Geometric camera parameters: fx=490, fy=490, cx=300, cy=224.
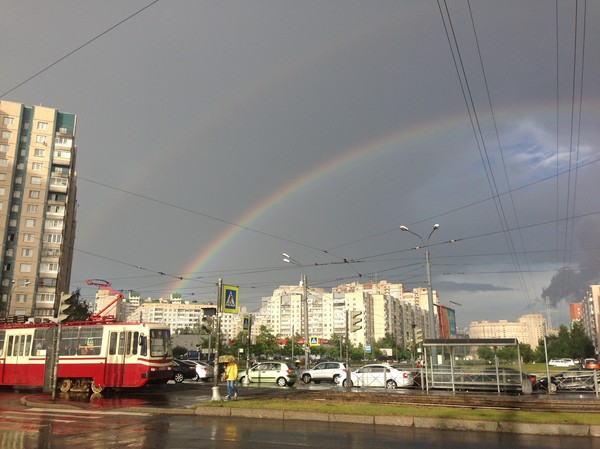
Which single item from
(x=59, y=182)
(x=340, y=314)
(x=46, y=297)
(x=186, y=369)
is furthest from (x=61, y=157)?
(x=340, y=314)

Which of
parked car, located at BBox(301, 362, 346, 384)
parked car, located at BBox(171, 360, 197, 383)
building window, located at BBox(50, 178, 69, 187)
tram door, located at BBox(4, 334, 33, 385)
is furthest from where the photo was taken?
building window, located at BBox(50, 178, 69, 187)

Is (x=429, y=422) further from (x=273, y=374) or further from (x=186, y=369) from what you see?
(x=186, y=369)

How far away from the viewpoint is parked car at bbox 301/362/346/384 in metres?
32.2

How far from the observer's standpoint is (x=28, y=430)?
41.3 ft

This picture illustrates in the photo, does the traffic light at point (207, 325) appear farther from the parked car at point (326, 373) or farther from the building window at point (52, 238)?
the building window at point (52, 238)

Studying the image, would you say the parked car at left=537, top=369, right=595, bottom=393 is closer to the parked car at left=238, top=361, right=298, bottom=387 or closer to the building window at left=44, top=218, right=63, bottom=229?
the parked car at left=238, top=361, right=298, bottom=387

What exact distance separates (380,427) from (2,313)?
70354 millimetres

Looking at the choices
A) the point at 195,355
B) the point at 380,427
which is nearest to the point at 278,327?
the point at 195,355

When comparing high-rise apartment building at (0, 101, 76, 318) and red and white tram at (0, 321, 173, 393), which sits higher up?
high-rise apartment building at (0, 101, 76, 318)

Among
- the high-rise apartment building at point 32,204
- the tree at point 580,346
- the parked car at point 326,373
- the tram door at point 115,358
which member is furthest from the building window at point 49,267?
the tree at point 580,346

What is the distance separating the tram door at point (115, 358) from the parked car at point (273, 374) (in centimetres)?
918

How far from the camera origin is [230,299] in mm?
24078

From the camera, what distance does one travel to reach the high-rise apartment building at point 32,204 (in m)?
77.8

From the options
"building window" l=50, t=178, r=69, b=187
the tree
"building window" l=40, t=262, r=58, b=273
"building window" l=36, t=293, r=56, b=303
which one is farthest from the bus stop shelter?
the tree
